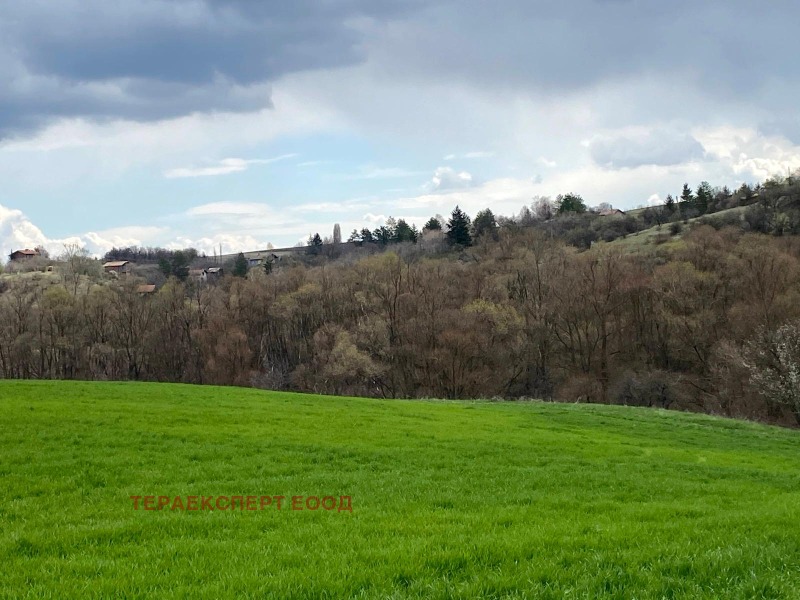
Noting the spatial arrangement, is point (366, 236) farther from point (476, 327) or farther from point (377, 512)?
point (377, 512)

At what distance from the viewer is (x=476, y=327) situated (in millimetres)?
62312

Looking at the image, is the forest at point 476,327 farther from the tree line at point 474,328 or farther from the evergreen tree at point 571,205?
→ the evergreen tree at point 571,205

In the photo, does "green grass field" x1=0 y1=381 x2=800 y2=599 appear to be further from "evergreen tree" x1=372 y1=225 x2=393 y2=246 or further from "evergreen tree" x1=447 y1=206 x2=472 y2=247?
"evergreen tree" x1=372 y1=225 x2=393 y2=246

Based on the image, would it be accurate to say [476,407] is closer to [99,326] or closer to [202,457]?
[202,457]

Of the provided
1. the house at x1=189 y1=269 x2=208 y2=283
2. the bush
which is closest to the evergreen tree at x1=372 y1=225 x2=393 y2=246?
the house at x1=189 y1=269 x2=208 y2=283

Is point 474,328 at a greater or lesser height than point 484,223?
lesser

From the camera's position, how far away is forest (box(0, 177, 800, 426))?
5562 centimetres

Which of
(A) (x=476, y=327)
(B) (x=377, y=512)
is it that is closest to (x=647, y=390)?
(A) (x=476, y=327)

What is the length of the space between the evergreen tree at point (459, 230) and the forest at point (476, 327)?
2980 centimetres

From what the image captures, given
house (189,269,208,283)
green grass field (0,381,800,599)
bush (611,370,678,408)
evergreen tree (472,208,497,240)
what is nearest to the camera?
green grass field (0,381,800,599)

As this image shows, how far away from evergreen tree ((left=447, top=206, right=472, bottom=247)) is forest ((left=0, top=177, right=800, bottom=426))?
29797mm

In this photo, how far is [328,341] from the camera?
69.6 metres

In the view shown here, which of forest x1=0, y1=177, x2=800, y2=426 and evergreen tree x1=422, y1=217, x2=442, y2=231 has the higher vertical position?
evergreen tree x1=422, y1=217, x2=442, y2=231

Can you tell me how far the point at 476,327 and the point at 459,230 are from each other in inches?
2374
